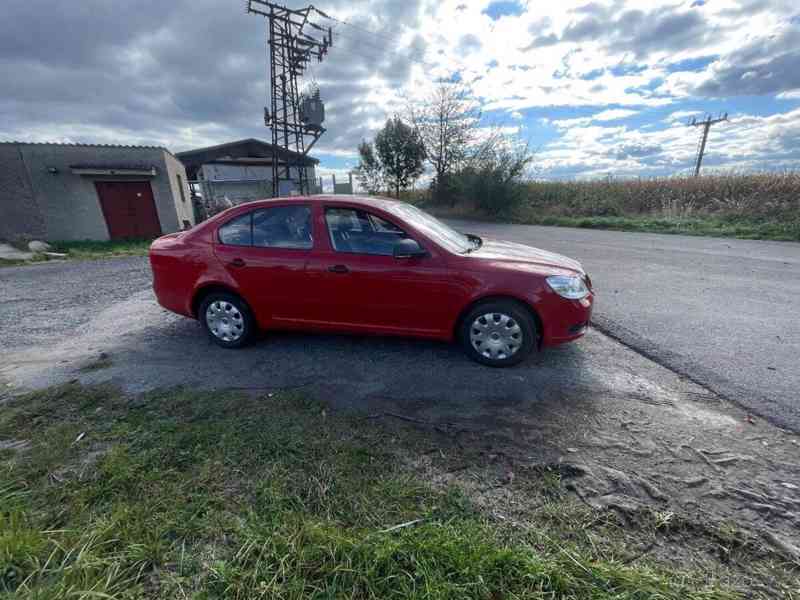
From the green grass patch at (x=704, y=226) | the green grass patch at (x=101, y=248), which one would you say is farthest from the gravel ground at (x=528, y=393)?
the green grass patch at (x=704, y=226)

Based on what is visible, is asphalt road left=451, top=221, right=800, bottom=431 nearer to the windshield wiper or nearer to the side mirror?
the windshield wiper

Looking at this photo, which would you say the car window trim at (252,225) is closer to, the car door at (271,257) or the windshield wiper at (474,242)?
the car door at (271,257)

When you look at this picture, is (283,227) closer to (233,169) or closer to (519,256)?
(519,256)

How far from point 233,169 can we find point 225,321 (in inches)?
1060

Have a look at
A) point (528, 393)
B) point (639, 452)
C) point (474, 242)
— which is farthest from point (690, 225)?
point (639, 452)

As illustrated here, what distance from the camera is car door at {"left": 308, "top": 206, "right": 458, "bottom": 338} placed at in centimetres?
328

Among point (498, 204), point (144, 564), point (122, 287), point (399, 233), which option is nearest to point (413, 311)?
point (399, 233)

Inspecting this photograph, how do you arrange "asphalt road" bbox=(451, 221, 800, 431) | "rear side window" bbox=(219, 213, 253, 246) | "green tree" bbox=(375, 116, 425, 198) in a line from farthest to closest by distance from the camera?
"green tree" bbox=(375, 116, 425, 198), "rear side window" bbox=(219, 213, 253, 246), "asphalt road" bbox=(451, 221, 800, 431)

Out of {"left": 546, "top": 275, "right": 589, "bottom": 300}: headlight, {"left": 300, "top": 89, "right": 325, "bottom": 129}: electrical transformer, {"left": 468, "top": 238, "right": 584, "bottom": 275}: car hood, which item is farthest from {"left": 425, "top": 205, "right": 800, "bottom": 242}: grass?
{"left": 546, "top": 275, "right": 589, "bottom": 300}: headlight

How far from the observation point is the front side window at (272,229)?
352cm

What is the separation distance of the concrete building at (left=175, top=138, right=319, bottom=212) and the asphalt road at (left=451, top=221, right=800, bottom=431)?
66.6 feet

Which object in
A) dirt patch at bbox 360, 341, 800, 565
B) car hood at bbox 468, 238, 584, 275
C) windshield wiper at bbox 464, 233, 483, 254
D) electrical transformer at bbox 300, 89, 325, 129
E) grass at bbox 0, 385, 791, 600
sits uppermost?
electrical transformer at bbox 300, 89, 325, 129

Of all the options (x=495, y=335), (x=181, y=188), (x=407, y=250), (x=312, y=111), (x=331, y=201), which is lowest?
(x=495, y=335)

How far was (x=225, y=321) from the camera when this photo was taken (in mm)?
3783
